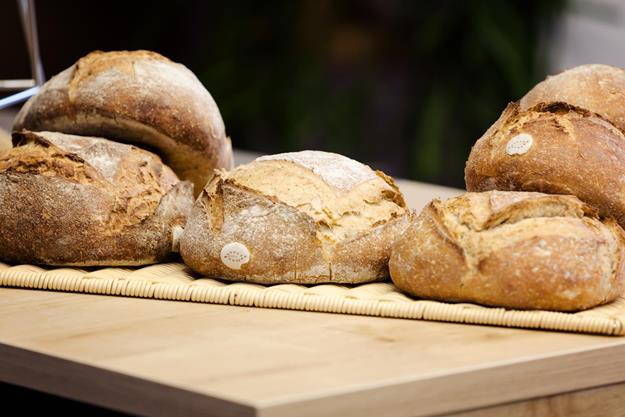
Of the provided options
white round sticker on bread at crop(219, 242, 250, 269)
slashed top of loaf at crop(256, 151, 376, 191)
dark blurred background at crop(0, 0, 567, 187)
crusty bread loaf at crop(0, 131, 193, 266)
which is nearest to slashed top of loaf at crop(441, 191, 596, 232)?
slashed top of loaf at crop(256, 151, 376, 191)

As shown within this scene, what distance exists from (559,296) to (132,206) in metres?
0.72

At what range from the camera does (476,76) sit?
14.0ft

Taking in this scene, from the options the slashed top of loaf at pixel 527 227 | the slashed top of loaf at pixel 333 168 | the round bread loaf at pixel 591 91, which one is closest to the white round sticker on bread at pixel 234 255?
the slashed top of loaf at pixel 333 168

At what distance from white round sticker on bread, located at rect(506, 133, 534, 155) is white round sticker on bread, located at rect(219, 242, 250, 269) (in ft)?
1.44

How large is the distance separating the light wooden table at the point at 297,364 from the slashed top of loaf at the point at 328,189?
176 millimetres

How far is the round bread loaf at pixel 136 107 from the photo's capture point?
1813mm

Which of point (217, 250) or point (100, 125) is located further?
point (100, 125)

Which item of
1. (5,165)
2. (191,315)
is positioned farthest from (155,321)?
(5,165)

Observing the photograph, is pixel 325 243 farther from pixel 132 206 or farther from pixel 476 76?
pixel 476 76

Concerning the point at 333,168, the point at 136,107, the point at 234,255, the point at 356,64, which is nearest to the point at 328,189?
the point at 333,168

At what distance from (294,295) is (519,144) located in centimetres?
42

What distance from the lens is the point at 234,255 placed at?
62.4 inches

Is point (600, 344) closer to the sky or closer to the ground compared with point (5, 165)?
closer to the ground

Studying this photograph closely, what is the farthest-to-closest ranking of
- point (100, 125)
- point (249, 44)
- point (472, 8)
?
point (249, 44)
point (472, 8)
point (100, 125)
